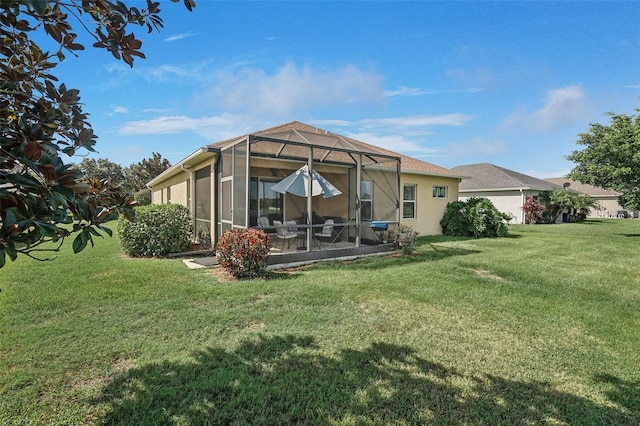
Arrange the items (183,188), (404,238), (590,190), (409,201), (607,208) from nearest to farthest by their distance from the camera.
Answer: (404,238) < (183,188) < (409,201) < (607,208) < (590,190)

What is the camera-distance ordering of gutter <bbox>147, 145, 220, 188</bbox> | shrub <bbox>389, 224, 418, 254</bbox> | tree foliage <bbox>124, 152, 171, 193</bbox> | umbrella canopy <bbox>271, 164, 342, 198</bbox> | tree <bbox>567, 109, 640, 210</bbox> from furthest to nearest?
tree foliage <bbox>124, 152, 171, 193</bbox>
tree <bbox>567, 109, 640, 210</bbox>
shrub <bbox>389, 224, 418, 254</bbox>
gutter <bbox>147, 145, 220, 188</bbox>
umbrella canopy <bbox>271, 164, 342, 198</bbox>

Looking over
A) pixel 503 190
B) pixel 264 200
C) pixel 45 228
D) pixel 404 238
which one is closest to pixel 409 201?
pixel 404 238

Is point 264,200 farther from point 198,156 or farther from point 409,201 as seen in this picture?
point 409,201

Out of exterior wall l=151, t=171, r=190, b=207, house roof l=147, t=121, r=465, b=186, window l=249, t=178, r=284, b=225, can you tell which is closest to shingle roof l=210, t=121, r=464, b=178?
house roof l=147, t=121, r=465, b=186

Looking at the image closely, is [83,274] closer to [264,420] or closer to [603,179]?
[264,420]

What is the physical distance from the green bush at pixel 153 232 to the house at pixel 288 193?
1.11 metres

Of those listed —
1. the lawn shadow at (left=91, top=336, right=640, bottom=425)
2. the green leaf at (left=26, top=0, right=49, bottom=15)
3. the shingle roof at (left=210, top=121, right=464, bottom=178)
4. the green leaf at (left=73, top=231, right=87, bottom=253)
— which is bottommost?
the lawn shadow at (left=91, top=336, right=640, bottom=425)

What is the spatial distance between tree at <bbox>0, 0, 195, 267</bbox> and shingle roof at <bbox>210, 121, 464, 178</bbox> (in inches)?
226

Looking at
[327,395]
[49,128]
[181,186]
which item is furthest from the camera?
[181,186]

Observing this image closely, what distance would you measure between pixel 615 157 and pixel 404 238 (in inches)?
716

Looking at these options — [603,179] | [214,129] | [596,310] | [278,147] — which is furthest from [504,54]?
[603,179]

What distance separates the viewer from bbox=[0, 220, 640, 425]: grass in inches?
110

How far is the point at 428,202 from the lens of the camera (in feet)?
52.5

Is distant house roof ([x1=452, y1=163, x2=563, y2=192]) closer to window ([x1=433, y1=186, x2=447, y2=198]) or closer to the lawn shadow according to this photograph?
window ([x1=433, y1=186, x2=447, y2=198])
